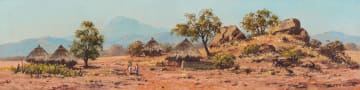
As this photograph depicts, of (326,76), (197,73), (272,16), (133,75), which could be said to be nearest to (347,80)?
(326,76)

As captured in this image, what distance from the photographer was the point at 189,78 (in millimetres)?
49406

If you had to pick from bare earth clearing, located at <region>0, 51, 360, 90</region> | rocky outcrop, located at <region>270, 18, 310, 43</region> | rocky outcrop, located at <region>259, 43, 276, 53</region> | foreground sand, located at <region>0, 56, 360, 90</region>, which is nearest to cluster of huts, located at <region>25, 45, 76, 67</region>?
foreground sand, located at <region>0, 56, 360, 90</region>

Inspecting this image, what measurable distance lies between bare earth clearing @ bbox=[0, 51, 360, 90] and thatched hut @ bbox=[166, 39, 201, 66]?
5913 millimetres

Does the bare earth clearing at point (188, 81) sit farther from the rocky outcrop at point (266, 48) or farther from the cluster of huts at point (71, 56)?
the rocky outcrop at point (266, 48)

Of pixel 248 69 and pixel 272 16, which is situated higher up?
pixel 272 16

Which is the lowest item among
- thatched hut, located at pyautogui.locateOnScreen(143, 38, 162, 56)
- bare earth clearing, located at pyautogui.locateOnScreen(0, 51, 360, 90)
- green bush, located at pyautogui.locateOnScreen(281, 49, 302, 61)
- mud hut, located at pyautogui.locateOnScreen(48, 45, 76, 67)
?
bare earth clearing, located at pyautogui.locateOnScreen(0, 51, 360, 90)

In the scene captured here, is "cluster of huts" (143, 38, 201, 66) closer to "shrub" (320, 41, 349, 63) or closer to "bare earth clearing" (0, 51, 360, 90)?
"bare earth clearing" (0, 51, 360, 90)

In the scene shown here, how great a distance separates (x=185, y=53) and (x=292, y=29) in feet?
77.4

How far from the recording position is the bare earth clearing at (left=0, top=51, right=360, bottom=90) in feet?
132

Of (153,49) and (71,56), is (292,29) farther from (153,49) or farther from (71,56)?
(71,56)

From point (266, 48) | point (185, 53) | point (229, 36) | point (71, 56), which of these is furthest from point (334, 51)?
point (71, 56)

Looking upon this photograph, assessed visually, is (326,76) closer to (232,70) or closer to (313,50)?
(232,70)

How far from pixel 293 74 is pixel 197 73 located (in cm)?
949

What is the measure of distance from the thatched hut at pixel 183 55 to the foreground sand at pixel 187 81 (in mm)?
5928
